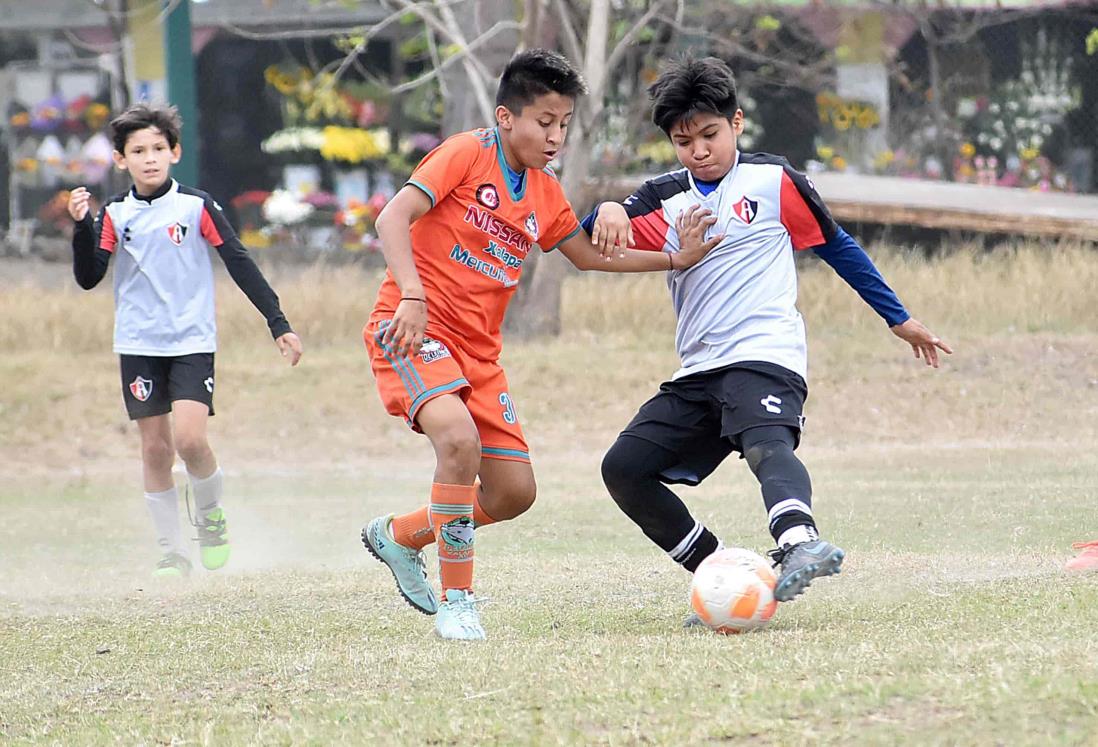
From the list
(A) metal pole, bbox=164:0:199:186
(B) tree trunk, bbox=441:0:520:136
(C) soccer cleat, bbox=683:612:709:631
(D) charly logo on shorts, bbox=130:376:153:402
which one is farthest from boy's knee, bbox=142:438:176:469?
Answer: (A) metal pole, bbox=164:0:199:186

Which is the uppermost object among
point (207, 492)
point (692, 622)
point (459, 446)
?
point (459, 446)

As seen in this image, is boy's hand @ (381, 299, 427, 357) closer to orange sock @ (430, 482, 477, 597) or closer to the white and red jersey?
orange sock @ (430, 482, 477, 597)

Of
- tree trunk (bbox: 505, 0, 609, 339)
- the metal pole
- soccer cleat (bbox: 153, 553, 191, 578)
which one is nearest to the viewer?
soccer cleat (bbox: 153, 553, 191, 578)

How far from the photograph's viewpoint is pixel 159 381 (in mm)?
7793

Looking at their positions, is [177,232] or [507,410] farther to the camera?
[177,232]

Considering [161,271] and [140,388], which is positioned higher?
[161,271]

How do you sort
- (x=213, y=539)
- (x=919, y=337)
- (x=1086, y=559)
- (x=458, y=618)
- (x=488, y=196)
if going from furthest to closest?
(x=213, y=539)
(x=1086, y=559)
(x=919, y=337)
(x=488, y=196)
(x=458, y=618)

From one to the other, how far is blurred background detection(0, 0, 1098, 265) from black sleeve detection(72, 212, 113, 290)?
1297cm

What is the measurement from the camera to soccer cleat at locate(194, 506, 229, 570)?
798 centimetres

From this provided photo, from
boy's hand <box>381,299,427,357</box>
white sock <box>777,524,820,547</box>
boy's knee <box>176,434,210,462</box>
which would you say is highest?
boy's hand <box>381,299,427,357</box>

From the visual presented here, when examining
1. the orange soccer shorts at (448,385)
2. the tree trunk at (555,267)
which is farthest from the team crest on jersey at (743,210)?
the tree trunk at (555,267)

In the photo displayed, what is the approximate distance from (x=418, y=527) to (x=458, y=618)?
52 cm

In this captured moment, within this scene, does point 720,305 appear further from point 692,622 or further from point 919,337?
point 692,622

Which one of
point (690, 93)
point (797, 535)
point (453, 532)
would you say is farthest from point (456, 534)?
point (690, 93)
